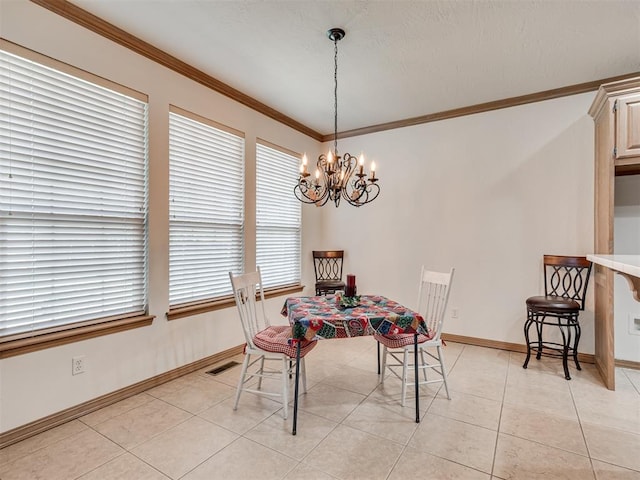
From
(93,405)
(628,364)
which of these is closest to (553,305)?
(628,364)

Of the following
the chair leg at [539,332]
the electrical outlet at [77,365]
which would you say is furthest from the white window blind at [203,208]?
the chair leg at [539,332]

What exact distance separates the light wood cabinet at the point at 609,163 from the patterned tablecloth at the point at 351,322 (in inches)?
70.7

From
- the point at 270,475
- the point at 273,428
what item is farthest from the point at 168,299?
the point at 270,475

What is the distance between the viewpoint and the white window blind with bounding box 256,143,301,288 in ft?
12.6

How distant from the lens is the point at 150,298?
266 cm

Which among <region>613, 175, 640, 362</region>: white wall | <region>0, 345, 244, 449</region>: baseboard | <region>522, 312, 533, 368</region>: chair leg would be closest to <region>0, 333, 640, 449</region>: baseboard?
<region>0, 345, 244, 449</region>: baseboard

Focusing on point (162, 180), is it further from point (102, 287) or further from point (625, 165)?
point (625, 165)

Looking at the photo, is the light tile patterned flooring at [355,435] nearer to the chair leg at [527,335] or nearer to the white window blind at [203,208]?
the chair leg at [527,335]

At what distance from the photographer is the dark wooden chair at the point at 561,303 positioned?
9.54ft

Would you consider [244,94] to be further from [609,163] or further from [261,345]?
[609,163]

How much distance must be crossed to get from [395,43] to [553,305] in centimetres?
260

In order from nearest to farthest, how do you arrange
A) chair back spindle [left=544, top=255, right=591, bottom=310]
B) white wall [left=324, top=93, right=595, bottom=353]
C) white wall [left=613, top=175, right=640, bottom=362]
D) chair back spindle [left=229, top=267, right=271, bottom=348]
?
1. chair back spindle [left=229, top=267, right=271, bottom=348]
2. white wall [left=613, top=175, right=640, bottom=362]
3. chair back spindle [left=544, top=255, right=591, bottom=310]
4. white wall [left=324, top=93, right=595, bottom=353]

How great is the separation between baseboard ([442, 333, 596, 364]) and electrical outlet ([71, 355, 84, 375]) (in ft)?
11.8

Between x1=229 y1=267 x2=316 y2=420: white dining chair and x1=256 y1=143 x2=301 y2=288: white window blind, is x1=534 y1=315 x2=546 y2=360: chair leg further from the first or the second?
x1=256 y1=143 x2=301 y2=288: white window blind
